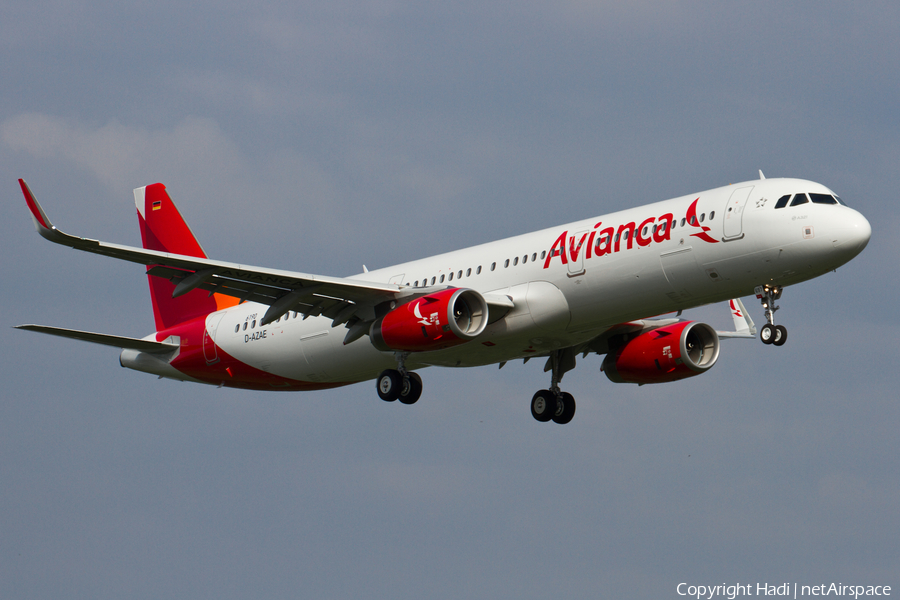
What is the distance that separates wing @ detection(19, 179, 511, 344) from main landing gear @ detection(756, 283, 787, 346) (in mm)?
7449

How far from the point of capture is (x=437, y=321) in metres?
35.7

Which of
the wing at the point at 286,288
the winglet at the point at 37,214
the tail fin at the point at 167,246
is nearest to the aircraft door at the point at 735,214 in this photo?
the wing at the point at 286,288

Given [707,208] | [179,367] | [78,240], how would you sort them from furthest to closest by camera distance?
[179,367], [707,208], [78,240]

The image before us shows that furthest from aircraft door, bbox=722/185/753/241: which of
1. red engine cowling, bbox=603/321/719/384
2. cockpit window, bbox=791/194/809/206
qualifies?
red engine cowling, bbox=603/321/719/384

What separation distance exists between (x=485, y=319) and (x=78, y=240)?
462 inches

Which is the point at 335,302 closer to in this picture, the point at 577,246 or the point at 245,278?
the point at 245,278

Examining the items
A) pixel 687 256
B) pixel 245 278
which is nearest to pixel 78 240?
pixel 245 278

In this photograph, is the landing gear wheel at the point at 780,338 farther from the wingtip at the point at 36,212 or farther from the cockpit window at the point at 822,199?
the wingtip at the point at 36,212

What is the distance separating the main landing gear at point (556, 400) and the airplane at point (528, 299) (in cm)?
5

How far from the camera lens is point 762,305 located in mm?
34000

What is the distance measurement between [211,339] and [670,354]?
1660cm

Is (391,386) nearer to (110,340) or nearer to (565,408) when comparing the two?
(565,408)

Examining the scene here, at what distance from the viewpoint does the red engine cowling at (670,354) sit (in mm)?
40688

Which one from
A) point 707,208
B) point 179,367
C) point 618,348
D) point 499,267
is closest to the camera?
point 707,208
